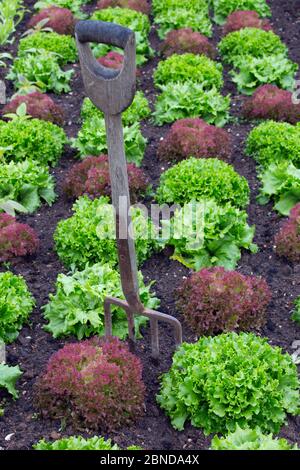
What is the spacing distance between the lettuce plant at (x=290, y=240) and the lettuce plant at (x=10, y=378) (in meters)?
2.38

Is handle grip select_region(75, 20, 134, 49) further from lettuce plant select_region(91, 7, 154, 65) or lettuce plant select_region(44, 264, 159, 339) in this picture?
lettuce plant select_region(91, 7, 154, 65)

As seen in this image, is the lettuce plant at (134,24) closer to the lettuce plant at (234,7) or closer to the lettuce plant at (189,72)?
the lettuce plant at (189,72)

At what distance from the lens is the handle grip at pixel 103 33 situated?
14.3ft

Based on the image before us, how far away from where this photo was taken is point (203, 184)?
23.2 ft

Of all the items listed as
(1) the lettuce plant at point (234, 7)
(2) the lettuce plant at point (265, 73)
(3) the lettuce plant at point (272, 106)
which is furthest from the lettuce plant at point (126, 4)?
(3) the lettuce plant at point (272, 106)

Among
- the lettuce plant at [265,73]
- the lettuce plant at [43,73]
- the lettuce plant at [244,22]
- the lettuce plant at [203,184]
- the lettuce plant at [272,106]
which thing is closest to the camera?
the lettuce plant at [203,184]

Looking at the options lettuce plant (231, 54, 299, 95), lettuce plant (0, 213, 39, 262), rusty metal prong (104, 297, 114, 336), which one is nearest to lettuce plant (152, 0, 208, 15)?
lettuce plant (231, 54, 299, 95)

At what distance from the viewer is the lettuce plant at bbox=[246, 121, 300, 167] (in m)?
7.68

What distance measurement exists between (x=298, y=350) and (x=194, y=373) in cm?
100

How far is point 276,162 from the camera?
25.0ft

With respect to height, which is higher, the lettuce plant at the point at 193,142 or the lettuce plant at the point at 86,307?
the lettuce plant at the point at 193,142

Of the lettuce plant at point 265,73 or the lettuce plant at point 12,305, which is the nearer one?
the lettuce plant at point 12,305

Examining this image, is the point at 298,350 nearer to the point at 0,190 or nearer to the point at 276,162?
the point at 276,162

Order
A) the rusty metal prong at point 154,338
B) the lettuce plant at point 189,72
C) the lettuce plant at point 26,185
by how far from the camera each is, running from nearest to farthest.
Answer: the rusty metal prong at point 154,338 → the lettuce plant at point 26,185 → the lettuce plant at point 189,72
